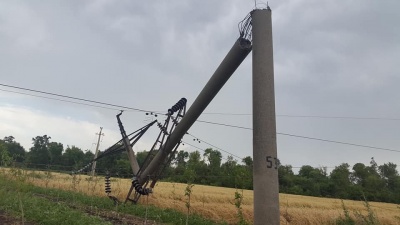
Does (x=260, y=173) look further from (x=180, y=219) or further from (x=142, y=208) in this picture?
(x=142, y=208)

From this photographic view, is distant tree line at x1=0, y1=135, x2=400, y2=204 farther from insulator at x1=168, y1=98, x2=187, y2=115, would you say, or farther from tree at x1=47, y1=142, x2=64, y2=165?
insulator at x1=168, y1=98, x2=187, y2=115

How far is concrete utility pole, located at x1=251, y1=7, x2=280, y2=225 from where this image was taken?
8770mm

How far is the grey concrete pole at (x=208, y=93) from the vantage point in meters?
12.6

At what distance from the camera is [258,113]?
9.41m

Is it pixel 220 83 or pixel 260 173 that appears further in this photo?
pixel 220 83

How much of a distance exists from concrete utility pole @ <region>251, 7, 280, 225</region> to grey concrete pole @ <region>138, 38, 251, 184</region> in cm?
214

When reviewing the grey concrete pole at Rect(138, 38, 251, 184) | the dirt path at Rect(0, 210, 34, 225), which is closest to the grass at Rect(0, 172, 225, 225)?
the dirt path at Rect(0, 210, 34, 225)

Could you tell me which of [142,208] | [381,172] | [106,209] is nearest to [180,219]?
[142,208]

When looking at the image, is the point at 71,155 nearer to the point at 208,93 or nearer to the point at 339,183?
the point at 339,183

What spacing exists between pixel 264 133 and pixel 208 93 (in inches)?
213

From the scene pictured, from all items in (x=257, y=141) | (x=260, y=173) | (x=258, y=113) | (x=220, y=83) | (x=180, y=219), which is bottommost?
(x=180, y=219)

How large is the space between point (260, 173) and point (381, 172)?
4128 inches

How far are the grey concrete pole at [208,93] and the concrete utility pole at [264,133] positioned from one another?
2.14m

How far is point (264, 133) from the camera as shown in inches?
362
